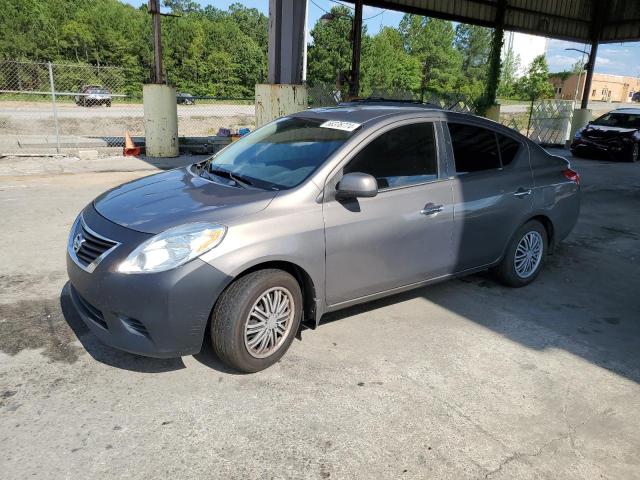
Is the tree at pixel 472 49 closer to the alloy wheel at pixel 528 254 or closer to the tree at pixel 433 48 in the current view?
the tree at pixel 433 48

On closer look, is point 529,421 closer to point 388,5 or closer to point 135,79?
point 388,5

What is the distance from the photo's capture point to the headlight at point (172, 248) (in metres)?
2.98

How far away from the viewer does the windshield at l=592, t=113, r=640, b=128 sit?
54.1 ft

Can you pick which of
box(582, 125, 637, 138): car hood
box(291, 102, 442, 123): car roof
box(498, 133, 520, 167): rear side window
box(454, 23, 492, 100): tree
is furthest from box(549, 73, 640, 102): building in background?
box(291, 102, 442, 123): car roof

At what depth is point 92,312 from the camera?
10.6ft

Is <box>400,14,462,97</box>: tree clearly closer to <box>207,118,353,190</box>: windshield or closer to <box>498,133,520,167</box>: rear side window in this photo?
<box>498,133,520,167</box>: rear side window

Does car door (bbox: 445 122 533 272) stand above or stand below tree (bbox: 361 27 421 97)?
below

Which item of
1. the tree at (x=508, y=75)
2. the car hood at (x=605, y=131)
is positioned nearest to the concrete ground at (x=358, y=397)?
the car hood at (x=605, y=131)

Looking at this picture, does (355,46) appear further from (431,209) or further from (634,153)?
(431,209)

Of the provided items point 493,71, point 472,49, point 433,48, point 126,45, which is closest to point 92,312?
point 493,71

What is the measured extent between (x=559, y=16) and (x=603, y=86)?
97063 mm

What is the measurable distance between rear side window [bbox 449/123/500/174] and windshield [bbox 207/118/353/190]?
1098mm

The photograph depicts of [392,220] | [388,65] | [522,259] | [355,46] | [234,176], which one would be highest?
[388,65]

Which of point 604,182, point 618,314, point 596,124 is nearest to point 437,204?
point 618,314
